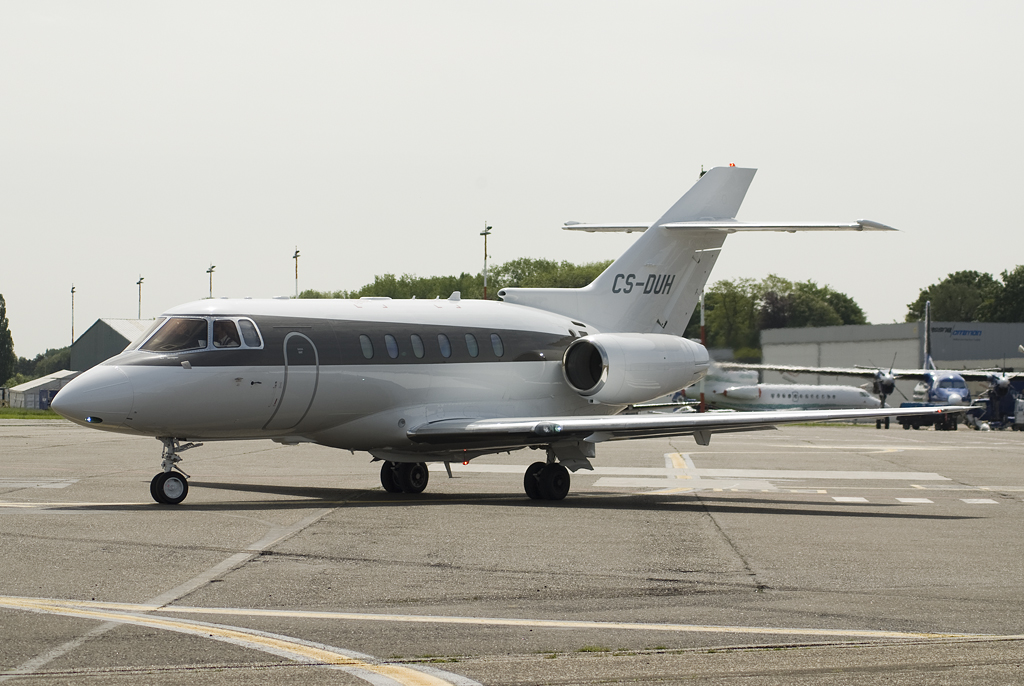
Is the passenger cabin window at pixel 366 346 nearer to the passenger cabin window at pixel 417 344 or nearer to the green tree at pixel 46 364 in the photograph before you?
the passenger cabin window at pixel 417 344

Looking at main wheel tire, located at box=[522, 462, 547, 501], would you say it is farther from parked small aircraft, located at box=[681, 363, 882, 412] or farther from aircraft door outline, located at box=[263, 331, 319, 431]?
parked small aircraft, located at box=[681, 363, 882, 412]

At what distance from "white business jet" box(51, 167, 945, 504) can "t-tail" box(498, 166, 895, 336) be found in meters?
0.03

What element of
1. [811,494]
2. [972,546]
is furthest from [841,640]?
[811,494]

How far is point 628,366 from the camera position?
62.8 feet

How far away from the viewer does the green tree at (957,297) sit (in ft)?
400


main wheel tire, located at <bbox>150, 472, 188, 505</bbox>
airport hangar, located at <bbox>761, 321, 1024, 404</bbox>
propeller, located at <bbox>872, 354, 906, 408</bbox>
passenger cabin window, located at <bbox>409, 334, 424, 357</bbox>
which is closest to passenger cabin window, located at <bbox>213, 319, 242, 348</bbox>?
main wheel tire, located at <bbox>150, 472, 188, 505</bbox>

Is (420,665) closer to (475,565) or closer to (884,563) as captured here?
(475,565)

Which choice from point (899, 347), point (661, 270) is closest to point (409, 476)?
point (661, 270)

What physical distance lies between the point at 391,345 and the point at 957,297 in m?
119

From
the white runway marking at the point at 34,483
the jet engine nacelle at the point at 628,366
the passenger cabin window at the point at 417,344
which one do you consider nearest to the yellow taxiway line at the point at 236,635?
the passenger cabin window at the point at 417,344

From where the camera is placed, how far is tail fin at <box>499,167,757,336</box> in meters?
21.9

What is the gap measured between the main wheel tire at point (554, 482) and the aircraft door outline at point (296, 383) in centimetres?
379

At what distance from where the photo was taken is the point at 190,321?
51.1 feet

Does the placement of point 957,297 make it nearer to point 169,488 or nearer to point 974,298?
point 974,298
